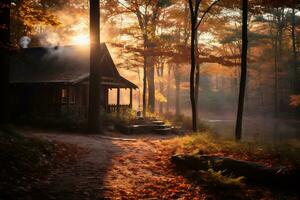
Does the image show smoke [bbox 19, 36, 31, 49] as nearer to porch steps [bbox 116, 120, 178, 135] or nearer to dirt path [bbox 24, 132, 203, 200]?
porch steps [bbox 116, 120, 178, 135]

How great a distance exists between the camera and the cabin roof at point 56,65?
1013 inches

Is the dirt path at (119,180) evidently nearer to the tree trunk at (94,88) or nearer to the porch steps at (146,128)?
the tree trunk at (94,88)

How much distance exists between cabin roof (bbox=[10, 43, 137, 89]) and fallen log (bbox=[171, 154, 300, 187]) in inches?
649

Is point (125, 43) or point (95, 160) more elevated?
point (125, 43)

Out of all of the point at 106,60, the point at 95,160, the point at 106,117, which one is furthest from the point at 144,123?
the point at 95,160

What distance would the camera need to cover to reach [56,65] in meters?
27.4

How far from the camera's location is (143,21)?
31.7 m

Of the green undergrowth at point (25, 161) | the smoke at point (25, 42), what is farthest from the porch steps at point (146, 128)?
the smoke at point (25, 42)

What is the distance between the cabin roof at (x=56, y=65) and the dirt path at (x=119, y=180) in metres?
14.7

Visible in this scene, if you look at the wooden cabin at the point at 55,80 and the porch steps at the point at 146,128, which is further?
the wooden cabin at the point at 55,80

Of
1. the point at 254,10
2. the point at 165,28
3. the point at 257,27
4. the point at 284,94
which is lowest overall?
the point at 284,94

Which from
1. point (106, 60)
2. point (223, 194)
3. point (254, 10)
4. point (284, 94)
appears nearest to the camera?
point (223, 194)

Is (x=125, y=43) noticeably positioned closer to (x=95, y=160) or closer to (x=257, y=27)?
(x=95, y=160)

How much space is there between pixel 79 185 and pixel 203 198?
9.79ft
